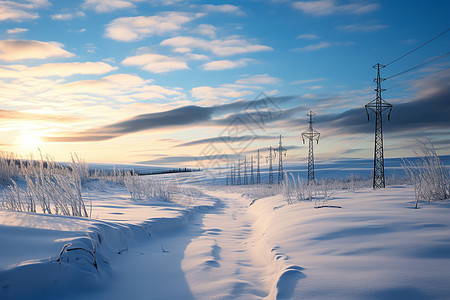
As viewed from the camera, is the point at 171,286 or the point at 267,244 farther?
the point at 267,244

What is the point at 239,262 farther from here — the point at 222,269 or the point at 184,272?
the point at 184,272

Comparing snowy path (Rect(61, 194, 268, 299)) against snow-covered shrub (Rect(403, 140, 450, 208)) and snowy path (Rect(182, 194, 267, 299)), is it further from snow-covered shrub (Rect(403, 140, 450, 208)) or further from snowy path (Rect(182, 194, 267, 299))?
snow-covered shrub (Rect(403, 140, 450, 208))

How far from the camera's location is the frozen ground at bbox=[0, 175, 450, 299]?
6.74ft

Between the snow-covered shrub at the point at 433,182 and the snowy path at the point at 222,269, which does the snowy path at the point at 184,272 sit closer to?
the snowy path at the point at 222,269

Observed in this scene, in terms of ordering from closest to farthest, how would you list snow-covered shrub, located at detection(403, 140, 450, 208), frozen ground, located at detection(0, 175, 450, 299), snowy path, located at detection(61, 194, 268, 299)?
frozen ground, located at detection(0, 175, 450, 299) < snowy path, located at detection(61, 194, 268, 299) < snow-covered shrub, located at detection(403, 140, 450, 208)

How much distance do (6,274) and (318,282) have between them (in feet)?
8.03

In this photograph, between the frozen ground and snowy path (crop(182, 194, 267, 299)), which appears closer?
the frozen ground

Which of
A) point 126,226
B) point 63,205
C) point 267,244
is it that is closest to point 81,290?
point 126,226

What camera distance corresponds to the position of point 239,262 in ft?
11.7

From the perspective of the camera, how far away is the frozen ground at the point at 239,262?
2.05m

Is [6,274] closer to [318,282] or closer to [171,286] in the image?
[171,286]

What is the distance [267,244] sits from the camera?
3.96m

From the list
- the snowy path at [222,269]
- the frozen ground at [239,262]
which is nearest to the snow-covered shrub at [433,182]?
the frozen ground at [239,262]

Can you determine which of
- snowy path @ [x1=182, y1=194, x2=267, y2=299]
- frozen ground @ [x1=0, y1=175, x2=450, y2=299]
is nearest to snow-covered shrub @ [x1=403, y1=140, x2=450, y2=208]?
frozen ground @ [x1=0, y1=175, x2=450, y2=299]
